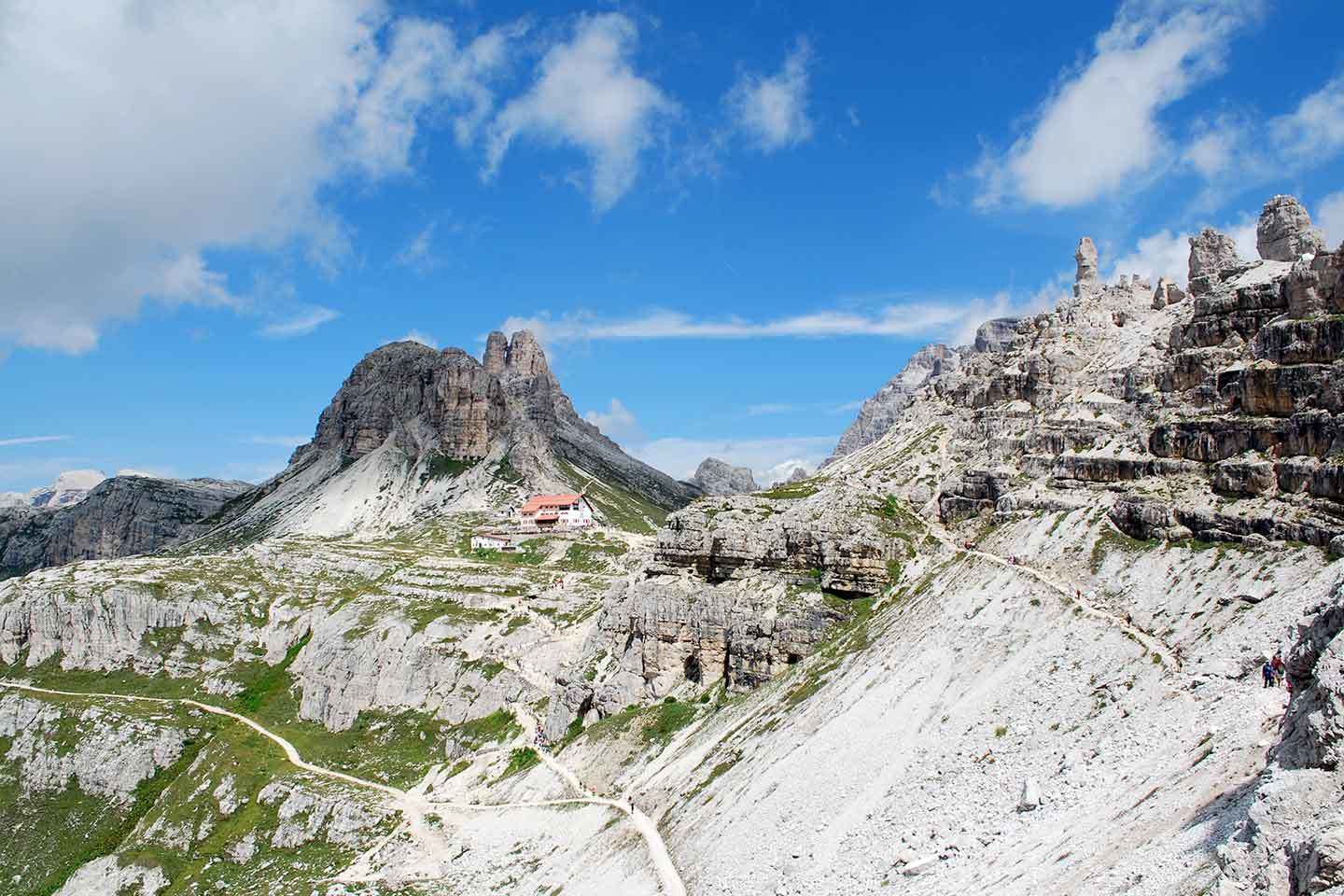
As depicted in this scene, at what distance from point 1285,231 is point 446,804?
93.9 meters

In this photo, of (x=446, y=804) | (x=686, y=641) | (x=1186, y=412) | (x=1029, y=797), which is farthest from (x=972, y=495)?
(x=446, y=804)

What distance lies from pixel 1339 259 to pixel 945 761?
37.8m

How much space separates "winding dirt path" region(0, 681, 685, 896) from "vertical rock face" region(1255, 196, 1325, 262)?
77.6 m

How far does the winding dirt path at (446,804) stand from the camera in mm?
46781

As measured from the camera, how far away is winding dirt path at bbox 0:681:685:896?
153 ft

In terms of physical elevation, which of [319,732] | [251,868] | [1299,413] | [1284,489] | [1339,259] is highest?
[1339,259]

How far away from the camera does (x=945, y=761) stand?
3919 centimetres

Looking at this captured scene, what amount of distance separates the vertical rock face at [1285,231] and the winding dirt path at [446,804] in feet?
255

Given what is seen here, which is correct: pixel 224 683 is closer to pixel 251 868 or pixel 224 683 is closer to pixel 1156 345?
pixel 251 868

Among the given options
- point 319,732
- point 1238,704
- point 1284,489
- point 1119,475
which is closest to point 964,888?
point 1238,704

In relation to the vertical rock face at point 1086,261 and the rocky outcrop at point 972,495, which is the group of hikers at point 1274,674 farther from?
the vertical rock face at point 1086,261

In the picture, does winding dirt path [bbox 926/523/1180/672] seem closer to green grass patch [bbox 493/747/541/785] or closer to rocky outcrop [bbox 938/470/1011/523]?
rocky outcrop [bbox 938/470/1011/523]

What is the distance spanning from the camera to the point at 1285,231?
88625 millimetres

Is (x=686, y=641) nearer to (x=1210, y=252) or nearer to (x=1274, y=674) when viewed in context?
(x=1274, y=674)
